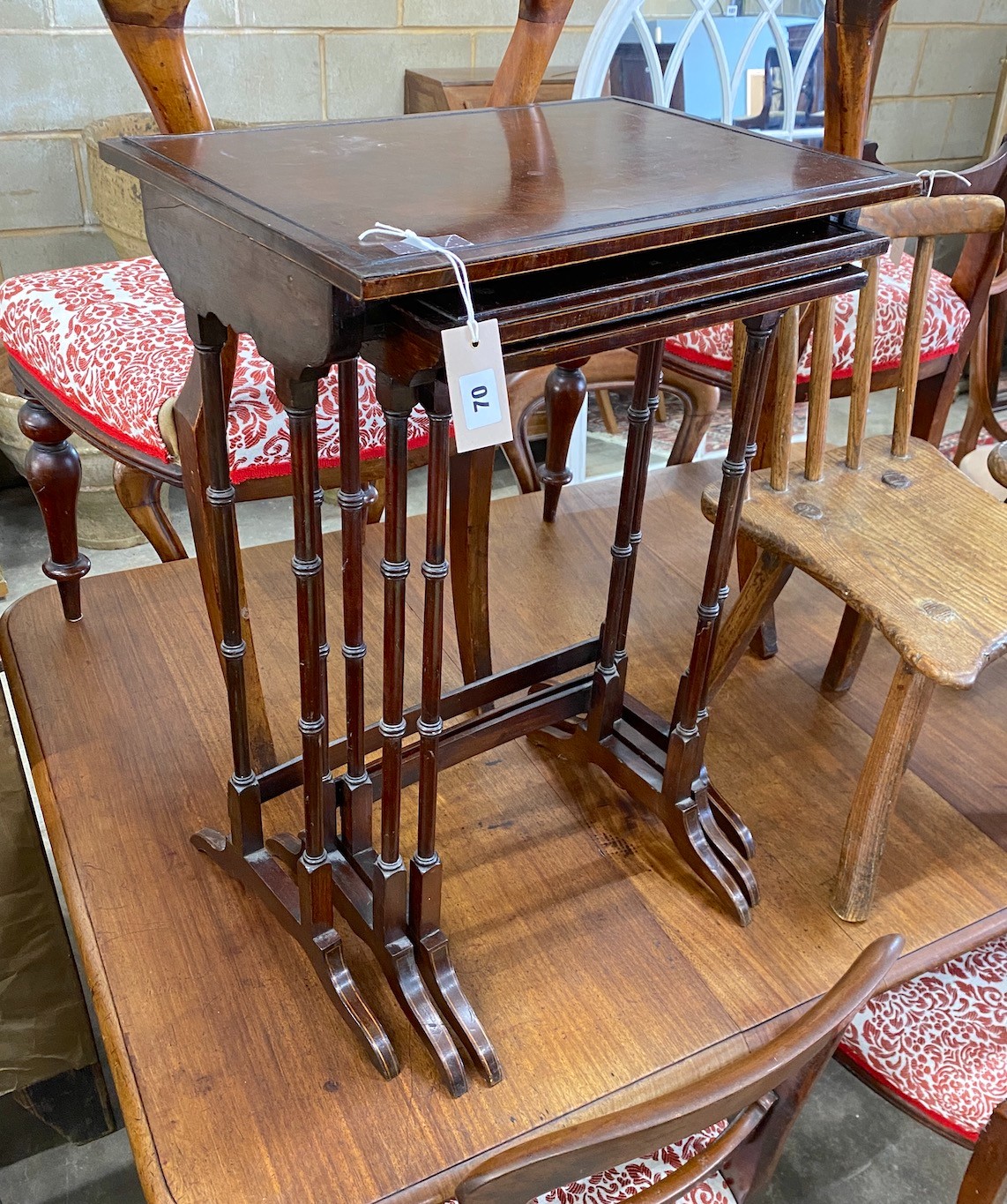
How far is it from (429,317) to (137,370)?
68 cm

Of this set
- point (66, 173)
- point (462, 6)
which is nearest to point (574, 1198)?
point (66, 173)

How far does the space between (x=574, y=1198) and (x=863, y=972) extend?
1.23 feet

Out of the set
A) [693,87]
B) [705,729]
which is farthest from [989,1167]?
[693,87]

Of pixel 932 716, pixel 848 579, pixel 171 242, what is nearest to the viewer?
pixel 171 242

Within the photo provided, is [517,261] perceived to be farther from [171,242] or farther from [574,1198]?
[574,1198]

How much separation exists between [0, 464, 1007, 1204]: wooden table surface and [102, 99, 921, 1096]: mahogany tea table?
0.05 meters

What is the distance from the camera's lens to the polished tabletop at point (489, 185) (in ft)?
2.21

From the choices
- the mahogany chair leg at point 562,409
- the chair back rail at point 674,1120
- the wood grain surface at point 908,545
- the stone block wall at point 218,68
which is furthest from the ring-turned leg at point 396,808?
the stone block wall at point 218,68

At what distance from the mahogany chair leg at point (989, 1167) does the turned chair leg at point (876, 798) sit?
21 cm

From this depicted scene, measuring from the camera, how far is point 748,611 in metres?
1.25

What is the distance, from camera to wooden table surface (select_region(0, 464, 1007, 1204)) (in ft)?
2.88

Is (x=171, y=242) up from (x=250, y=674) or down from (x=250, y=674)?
up

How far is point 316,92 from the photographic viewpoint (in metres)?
2.47

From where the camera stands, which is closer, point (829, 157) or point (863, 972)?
point (863, 972)
